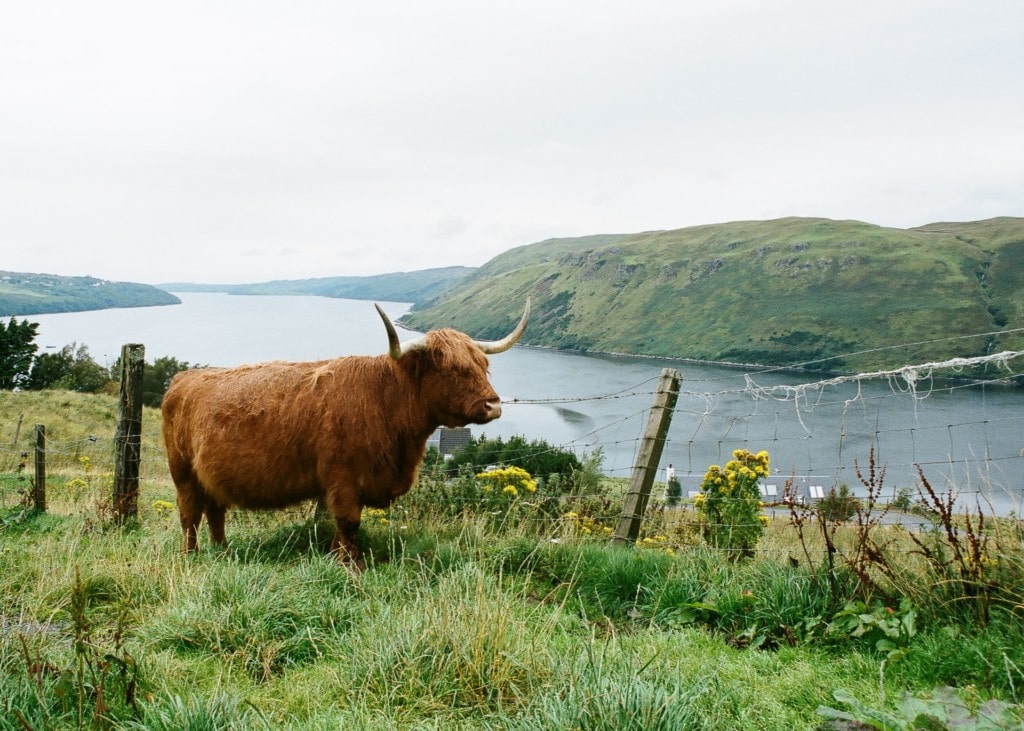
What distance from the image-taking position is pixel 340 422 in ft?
18.4

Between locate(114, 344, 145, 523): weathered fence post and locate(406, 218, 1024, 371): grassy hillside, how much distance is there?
333ft

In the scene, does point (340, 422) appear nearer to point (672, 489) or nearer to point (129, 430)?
point (129, 430)

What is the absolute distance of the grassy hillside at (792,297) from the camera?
120062 millimetres

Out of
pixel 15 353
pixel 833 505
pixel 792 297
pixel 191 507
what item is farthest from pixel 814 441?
pixel 792 297

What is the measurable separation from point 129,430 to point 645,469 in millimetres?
5683

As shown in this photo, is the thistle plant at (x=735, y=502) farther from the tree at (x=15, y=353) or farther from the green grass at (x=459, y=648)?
the tree at (x=15, y=353)

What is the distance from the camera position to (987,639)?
3.41m

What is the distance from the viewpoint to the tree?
1805 inches

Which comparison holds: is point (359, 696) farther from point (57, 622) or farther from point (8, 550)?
point (8, 550)

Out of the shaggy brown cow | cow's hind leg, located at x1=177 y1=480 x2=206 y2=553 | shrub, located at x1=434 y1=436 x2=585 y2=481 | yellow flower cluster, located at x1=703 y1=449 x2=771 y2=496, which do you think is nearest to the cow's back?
the shaggy brown cow

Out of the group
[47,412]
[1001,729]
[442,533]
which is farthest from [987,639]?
[47,412]

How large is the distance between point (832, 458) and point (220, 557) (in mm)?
50784

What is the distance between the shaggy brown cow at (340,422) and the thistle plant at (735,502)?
236cm

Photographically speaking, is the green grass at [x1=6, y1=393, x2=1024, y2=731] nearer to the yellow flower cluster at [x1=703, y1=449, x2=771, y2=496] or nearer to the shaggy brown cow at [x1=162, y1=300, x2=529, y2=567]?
the shaggy brown cow at [x1=162, y1=300, x2=529, y2=567]
